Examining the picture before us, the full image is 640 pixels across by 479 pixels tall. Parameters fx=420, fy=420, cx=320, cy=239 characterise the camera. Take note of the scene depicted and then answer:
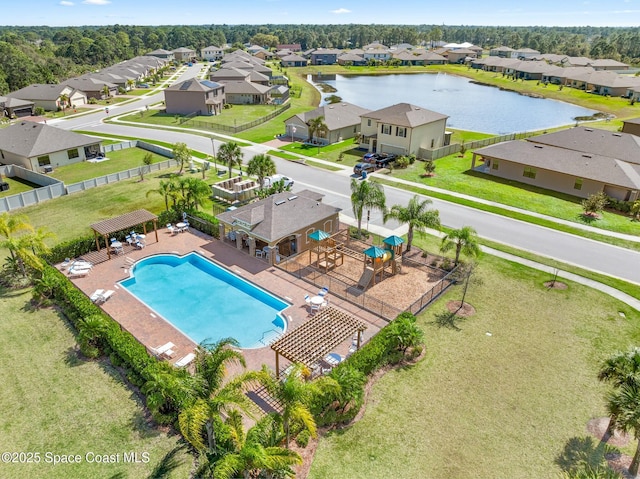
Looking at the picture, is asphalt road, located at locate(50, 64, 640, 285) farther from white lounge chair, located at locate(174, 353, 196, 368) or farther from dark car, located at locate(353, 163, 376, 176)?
white lounge chair, located at locate(174, 353, 196, 368)

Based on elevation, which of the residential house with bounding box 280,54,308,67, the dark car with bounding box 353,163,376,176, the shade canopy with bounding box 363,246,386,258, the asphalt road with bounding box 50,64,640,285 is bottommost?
the asphalt road with bounding box 50,64,640,285

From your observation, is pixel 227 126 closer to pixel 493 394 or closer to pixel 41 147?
pixel 41 147

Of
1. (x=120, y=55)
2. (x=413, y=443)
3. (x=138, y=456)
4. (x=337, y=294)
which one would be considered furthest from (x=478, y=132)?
(x=120, y=55)

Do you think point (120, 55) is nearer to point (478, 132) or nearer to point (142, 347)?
point (478, 132)

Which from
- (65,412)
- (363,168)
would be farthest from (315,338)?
(363,168)

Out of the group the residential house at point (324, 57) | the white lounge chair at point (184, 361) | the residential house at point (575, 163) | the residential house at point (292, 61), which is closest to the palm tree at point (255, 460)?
the white lounge chair at point (184, 361)

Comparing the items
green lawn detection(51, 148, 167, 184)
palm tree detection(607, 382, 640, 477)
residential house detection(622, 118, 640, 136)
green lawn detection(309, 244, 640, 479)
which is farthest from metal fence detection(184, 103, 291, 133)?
palm tree detection(607, 382, 640, 477)

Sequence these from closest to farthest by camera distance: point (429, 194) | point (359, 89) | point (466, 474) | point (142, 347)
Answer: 1. point (466, 474)
2. point (142, 347)
3. point (429, 194)
4. point (359, 89)
